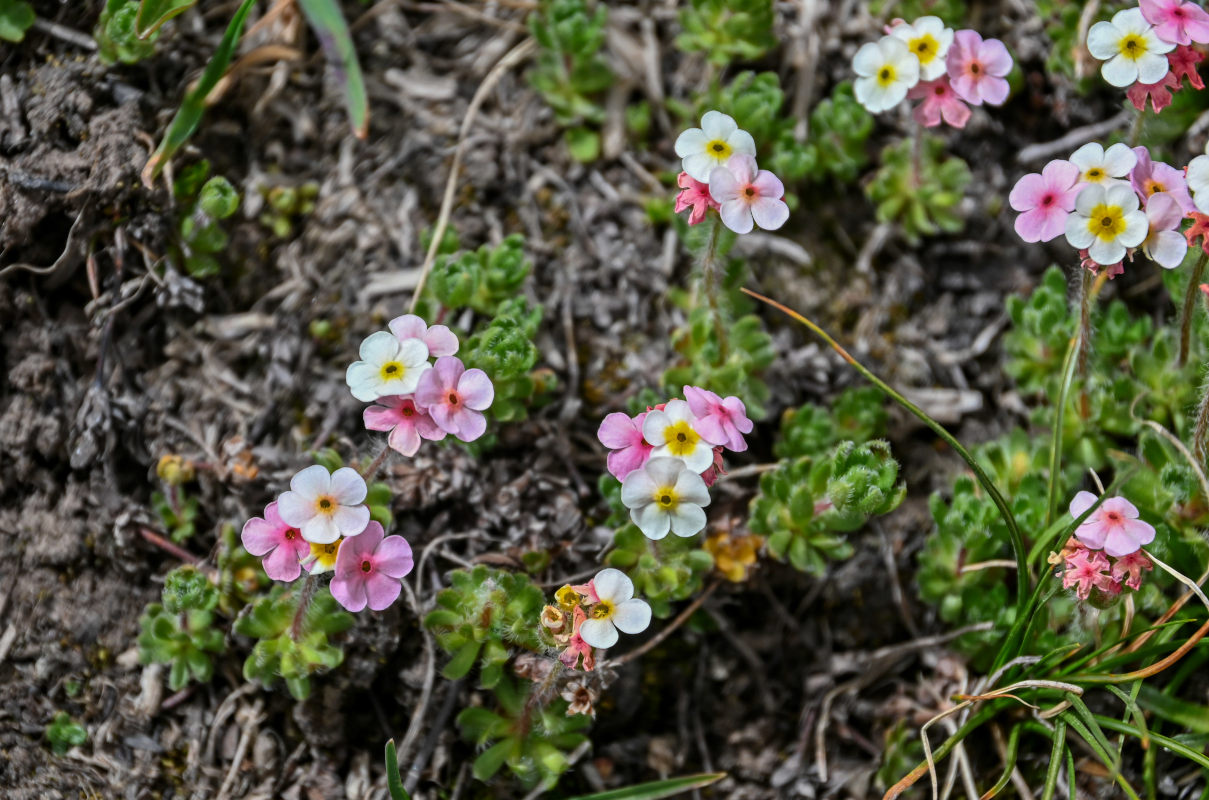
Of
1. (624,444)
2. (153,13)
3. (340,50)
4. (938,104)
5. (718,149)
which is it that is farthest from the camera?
(938,104)

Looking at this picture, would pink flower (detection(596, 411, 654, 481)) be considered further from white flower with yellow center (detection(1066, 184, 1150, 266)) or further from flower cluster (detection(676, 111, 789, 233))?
white flower with yellow center (detection(1066, 184, 1150, 266))

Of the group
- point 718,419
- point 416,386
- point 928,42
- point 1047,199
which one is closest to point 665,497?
point 718,419

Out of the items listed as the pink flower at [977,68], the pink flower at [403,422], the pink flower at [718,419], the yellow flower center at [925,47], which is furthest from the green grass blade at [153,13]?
the pink flower at [977,68]

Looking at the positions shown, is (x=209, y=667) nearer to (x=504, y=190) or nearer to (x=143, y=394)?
(x=143, y=394)

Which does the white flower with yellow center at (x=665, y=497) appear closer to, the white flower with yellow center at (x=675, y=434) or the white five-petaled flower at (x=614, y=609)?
the white flower with yellow center at (x=675, y=434)

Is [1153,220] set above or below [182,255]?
above

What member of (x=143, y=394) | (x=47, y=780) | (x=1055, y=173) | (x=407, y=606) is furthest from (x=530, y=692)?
(x=1055, y=173)

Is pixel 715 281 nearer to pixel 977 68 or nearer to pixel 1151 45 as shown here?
pixel 977 68
